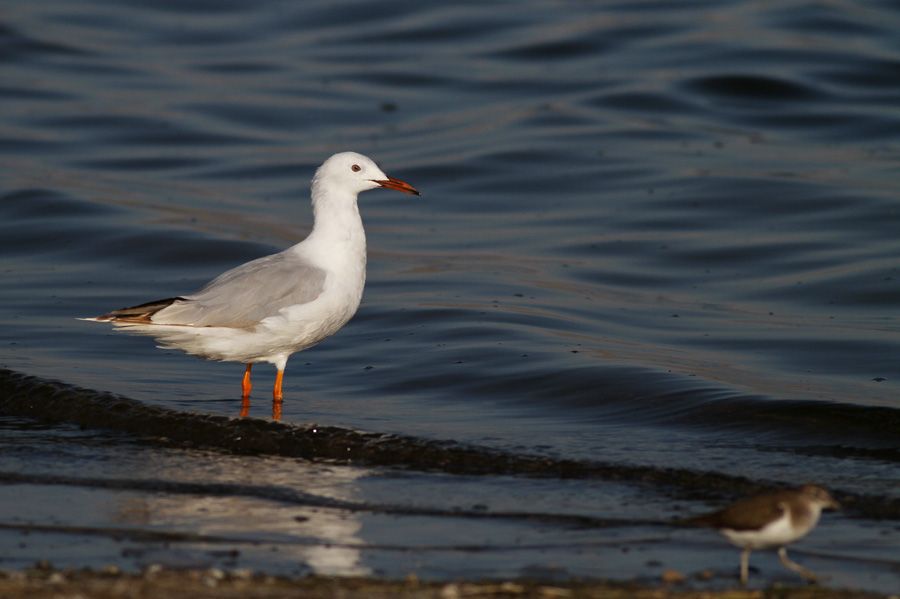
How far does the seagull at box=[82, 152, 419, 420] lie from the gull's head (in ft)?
0.75

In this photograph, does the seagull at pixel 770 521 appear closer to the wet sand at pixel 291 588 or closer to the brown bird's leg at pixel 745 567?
the brown bird's leg at pixel 745 567

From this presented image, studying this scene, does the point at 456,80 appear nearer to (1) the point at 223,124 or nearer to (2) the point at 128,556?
(1) the point at 223,124

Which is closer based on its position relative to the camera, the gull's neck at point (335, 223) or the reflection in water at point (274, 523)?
the reflection in water at point (274, 523)

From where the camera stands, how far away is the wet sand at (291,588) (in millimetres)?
5879

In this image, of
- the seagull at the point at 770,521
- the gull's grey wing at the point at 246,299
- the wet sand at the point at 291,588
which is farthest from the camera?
the gull's grey wing at the point at 246,299

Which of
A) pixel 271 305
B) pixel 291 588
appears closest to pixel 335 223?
pixel 271 305

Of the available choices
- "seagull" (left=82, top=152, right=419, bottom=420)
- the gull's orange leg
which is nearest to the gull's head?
"seagull" (left=82, top=152, right=419, bottom=420)

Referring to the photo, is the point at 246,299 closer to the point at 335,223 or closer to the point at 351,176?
the point at 335,223

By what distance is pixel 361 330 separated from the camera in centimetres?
1327

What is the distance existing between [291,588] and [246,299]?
13.5 feet

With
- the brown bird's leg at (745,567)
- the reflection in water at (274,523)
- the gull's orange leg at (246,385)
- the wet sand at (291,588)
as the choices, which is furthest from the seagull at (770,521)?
the gull's orange leg at (246,385)

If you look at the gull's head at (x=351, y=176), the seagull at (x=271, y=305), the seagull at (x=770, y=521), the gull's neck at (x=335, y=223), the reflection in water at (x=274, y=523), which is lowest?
the reflection in water at (x=274, y=523)

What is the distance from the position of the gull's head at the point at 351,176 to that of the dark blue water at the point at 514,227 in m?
1.60

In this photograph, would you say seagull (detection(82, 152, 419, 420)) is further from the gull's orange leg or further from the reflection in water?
the reflection in water
